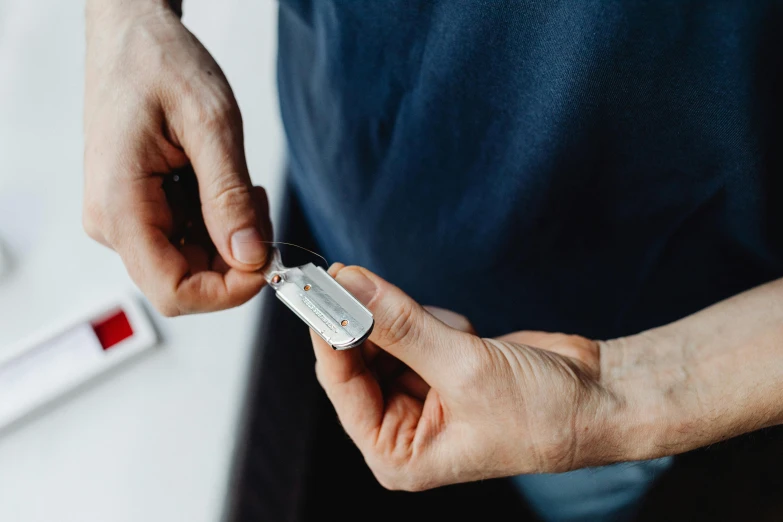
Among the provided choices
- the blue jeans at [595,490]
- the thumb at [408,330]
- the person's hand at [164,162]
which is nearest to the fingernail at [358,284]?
the thumb at [408,330]

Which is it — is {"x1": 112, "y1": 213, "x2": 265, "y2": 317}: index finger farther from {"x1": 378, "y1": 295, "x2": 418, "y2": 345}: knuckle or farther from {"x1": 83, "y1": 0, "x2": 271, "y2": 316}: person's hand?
{"x1": 378, "y1": 295, "x2": 418, "y2": 345}: knuckle

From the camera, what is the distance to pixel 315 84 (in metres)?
0.65

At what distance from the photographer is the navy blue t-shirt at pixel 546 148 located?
44 centimetres

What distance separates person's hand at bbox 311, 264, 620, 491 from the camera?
483mm

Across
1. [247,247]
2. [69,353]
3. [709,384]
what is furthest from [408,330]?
[69,353]

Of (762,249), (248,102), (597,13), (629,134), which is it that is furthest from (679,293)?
(248,102)

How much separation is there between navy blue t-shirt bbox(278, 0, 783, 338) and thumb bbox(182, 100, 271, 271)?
0.44ft

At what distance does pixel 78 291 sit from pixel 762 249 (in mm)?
732

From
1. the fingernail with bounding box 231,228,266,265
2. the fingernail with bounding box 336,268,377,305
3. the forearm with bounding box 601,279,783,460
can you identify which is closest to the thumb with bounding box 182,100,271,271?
the fingernail with bounding box 231,228,266,265

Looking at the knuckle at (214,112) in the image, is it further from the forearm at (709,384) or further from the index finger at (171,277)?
the forearm at (709,384)

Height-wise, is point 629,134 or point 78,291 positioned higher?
point 629,134

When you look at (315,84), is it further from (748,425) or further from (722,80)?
(748,425)

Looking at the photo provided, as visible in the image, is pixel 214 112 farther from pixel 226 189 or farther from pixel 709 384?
pixel 709 384

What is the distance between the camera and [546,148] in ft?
1.70
